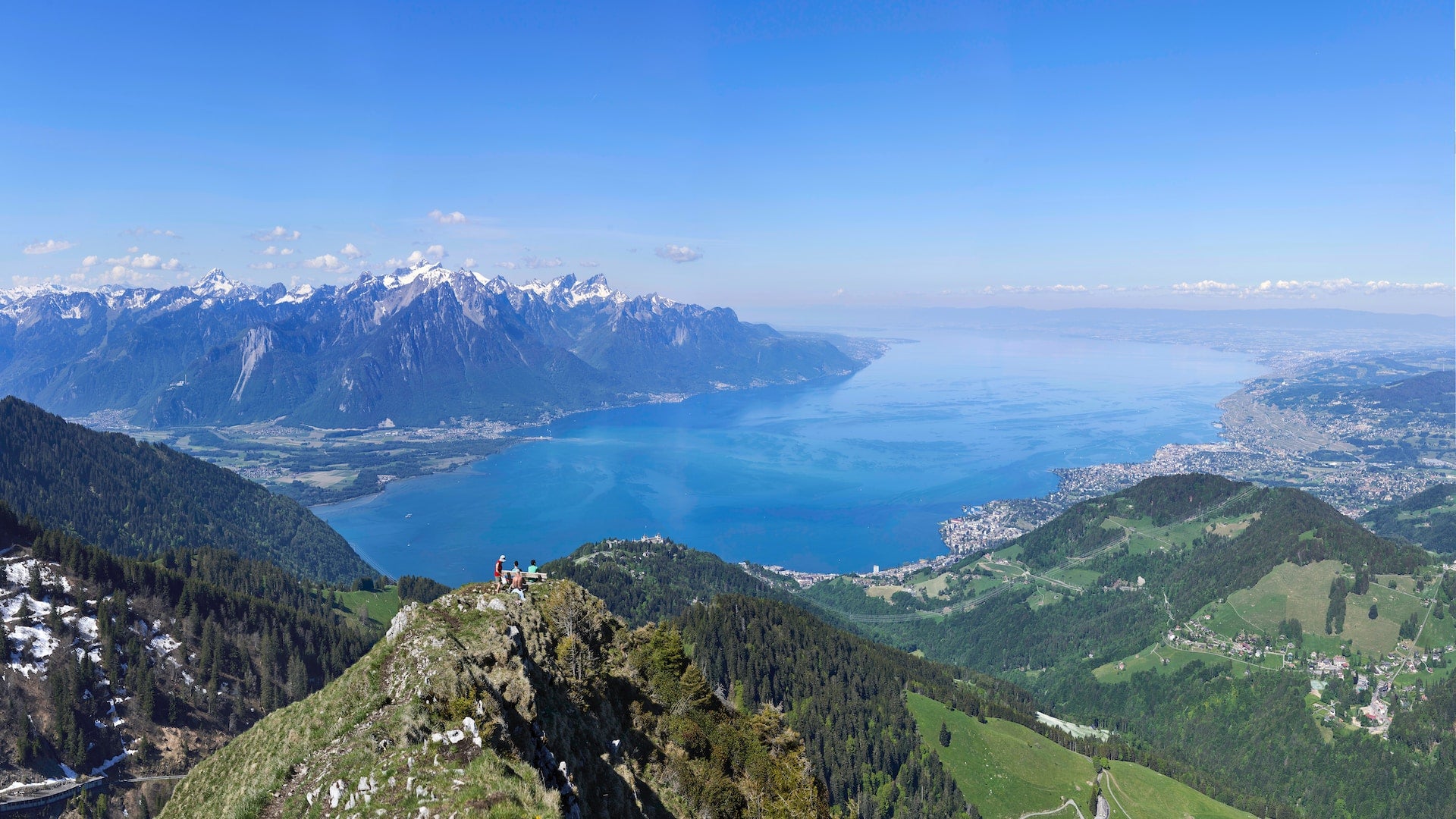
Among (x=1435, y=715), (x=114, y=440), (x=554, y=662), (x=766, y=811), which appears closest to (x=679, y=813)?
(x=766, y=811)

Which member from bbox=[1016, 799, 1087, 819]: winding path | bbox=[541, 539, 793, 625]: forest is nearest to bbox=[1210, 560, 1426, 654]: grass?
bbox=[1016, 799, 1087, 819]: winding path

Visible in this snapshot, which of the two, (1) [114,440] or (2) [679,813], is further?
(1) [114,440]

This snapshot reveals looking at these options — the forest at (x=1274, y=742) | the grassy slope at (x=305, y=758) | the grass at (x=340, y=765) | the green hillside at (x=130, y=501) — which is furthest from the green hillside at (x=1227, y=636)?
the green hillside at (x=130, y=501)

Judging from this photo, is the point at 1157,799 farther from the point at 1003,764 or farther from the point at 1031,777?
the point at 1003,764

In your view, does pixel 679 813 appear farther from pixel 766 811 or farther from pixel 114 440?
pixel 114 440

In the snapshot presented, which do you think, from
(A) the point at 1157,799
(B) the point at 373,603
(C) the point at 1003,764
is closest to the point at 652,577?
(B) the point at 373,603

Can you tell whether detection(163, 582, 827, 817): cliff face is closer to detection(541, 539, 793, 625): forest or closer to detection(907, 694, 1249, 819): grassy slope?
detection(907, 694, 1249, 819): grassy slope

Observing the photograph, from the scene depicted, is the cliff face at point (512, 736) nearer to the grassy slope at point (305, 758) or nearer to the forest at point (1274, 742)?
the grassy slope at point (305, 758)
